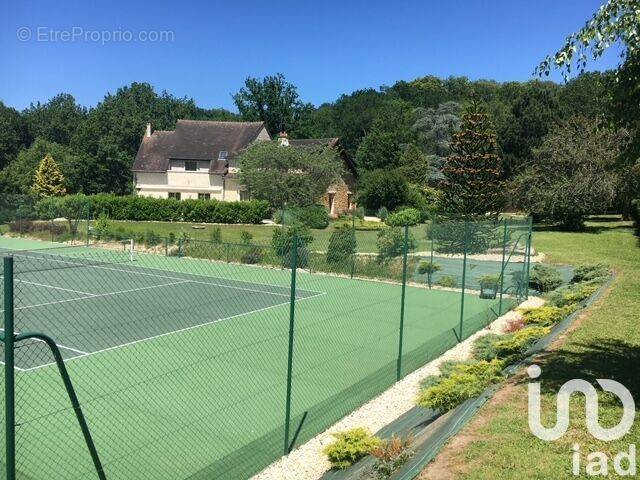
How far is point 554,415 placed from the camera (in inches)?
257

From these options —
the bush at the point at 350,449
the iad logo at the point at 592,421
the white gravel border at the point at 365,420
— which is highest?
the iad logo at the point at 592,421

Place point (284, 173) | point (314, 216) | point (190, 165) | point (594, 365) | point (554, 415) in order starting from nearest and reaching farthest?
point (554, 415) < point (594, 365) < point (314, 216) < point (284, 173) < point (190, 165)

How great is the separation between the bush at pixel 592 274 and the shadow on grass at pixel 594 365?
884cm

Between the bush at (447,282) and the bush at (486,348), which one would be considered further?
the bush at (447,282)

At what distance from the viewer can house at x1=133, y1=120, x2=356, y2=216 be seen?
51.3m

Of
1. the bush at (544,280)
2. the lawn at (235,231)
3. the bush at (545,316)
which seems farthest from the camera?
the lawn at (235,231)

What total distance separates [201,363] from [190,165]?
4335cm

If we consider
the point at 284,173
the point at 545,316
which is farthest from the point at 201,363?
the point at 284,173

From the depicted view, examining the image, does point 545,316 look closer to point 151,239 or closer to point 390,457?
point 390,457

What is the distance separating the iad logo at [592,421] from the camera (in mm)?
5320

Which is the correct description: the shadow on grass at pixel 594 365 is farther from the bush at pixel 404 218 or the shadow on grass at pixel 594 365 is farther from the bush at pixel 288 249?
the bush at pixel 404 218

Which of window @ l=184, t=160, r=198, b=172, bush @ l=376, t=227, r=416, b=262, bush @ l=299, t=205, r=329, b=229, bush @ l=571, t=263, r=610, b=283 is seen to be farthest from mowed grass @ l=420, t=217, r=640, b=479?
window @ l=184, t=160, r=198, b=172

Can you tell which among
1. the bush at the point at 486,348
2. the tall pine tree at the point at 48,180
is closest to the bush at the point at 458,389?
the bush at the point at 486,348

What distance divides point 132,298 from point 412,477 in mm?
13936
